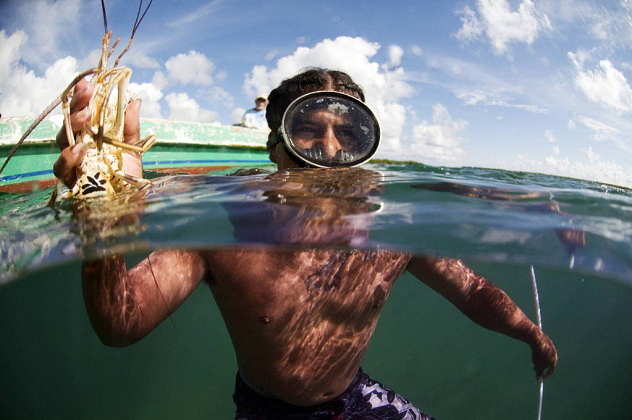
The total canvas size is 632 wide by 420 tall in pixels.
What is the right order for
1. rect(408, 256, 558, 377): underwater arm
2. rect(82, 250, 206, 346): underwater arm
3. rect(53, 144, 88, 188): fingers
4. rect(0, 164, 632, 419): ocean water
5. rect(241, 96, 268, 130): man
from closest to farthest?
rect(53, 144, 88, 188): fingers < rect(82, 250, 206, 346): underwater arm < rect(0, 164, 632, 419): ocean water < rect(408, 256, 558, 377): underwater arm < rect(241, 96, 268, 130): man

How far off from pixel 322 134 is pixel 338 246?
40.1 inches

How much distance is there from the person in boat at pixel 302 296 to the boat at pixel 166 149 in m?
2.49

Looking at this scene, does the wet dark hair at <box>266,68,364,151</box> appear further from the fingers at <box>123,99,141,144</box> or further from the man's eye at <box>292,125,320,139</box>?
the fingers at <box>123,99,141,144</box>

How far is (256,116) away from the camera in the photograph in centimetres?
1259

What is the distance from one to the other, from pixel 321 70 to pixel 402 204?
5.17ft

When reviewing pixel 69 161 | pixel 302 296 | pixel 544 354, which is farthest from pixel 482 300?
pixel 69 161

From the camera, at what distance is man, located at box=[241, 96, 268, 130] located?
40.9ft

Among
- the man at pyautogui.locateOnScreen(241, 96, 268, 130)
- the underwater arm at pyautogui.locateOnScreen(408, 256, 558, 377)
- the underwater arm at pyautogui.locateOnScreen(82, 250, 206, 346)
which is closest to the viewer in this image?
the underwater arm at pyautogui.locateOnScreen(82, 250, 206, 346)

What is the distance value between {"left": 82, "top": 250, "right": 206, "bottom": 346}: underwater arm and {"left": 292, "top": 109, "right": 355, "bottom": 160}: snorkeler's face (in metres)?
1.29

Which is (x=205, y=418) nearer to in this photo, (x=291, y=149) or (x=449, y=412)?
(x=449, y=412)

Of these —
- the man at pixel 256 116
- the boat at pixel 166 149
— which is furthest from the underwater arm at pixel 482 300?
the man at pixel 256 116

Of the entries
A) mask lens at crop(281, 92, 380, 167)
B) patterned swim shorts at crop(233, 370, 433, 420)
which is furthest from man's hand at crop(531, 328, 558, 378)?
mask lens at crop(281, 92, 380, 167)

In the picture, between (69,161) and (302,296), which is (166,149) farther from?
(69,161)

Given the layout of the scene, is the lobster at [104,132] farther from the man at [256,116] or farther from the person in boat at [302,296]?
the man at [256,116]
